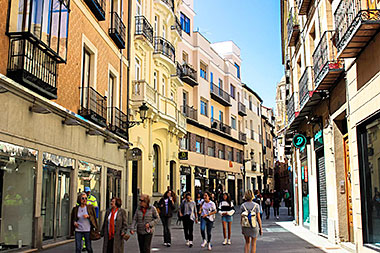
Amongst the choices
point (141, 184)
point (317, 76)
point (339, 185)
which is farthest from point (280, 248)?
point (141, 184)

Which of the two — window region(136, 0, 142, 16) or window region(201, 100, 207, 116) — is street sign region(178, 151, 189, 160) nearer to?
window region(201, 100, 207, 116)

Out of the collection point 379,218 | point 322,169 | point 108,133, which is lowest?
point 379,218

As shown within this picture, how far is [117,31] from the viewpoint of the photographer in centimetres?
1831

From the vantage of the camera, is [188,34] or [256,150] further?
[256,150]

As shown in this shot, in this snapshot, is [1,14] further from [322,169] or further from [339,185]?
[322,169]

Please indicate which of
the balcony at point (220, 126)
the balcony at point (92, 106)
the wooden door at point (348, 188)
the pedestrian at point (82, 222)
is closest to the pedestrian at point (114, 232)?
the pedestrian at point (82, 222)

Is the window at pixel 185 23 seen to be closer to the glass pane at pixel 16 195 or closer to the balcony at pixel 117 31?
the balcony at pixel 117 31

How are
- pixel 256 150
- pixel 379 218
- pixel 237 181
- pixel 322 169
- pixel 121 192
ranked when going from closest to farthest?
pixel 379 218 < pixel 322 169 < pixel 121 192 < pixel 237 181 < pixel 256 150

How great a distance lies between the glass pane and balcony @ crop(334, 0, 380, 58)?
26.1ft

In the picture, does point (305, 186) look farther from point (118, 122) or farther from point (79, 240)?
point (79, 240)

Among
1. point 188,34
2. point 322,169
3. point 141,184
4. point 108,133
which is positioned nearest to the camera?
point 322,169

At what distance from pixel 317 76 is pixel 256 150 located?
138ft

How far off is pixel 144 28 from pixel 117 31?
4.22 m

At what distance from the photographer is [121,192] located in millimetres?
19922
